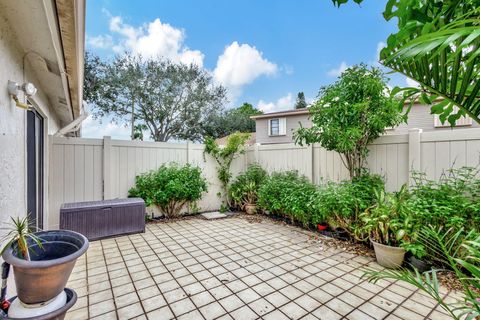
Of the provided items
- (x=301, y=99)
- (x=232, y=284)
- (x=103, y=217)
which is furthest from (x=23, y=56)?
(x=301, y=99)

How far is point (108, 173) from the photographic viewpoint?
489 cm

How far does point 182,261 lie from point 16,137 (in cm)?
232

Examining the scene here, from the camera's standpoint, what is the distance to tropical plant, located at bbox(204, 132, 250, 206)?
6297 millimetres

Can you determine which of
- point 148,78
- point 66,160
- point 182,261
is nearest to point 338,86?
point 182,261

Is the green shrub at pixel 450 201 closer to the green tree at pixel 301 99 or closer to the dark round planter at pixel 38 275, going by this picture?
the dark round planter at pixel 38 275

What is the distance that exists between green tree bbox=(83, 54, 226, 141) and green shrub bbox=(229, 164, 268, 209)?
10048mm

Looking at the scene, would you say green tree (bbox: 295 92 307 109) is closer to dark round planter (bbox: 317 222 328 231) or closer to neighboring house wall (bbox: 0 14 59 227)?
dark round planter (bbox: 317 222 328 231)

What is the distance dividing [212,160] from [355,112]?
3.87 metres

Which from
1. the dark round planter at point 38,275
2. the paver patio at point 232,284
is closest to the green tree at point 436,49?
the paver patio at point 232,284

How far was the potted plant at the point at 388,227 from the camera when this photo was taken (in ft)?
9.92

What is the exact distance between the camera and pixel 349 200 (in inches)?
145

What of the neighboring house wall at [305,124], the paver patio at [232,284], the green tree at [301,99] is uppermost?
the green tree at [301,99]

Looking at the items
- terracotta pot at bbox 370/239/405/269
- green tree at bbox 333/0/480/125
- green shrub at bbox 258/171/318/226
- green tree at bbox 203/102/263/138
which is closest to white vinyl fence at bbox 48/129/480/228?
green shrub at bbox 258/171/318/226

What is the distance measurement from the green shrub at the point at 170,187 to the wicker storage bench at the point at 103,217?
531mm
